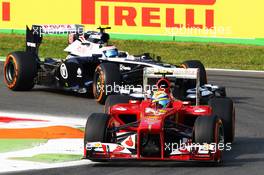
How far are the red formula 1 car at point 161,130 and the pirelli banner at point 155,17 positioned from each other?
15.2 meters

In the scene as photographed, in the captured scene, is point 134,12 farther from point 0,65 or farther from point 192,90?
point 192,90

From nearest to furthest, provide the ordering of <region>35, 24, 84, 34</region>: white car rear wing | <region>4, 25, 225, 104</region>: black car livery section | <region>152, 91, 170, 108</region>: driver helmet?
<region>152, 91, 170, 108</region>: driver helmet < <region>4, 25, 225, 104</region>: black car livery section < <region>35, 24, 84, 34</region>: white car rear wing

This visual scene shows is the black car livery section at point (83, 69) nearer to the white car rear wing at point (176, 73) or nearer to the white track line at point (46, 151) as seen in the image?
the white track line at point (46, 151)

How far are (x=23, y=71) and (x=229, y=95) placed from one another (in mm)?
4677

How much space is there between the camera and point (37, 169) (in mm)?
11859

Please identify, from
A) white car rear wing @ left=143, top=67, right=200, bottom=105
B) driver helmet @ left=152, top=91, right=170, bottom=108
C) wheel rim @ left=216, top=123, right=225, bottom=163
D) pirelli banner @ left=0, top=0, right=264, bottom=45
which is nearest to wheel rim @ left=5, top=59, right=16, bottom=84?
white car rear wing @ left=143, top=67, right=200, bottom=105

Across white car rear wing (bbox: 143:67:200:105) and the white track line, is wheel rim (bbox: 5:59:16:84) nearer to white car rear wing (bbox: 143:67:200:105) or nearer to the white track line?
the white track line

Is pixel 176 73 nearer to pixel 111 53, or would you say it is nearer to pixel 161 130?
pixel 161 130

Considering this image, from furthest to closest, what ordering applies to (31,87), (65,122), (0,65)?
(0,65) → (31,87) → (65,122)

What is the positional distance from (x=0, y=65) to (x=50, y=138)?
449 inches

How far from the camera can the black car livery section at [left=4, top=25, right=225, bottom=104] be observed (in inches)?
719

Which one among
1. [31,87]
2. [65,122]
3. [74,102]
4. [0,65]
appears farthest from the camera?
[0,65]

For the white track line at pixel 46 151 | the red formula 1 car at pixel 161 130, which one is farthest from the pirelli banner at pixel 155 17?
the red formula 1 car at pixel 161 130

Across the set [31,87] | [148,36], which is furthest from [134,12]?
[31,87]
